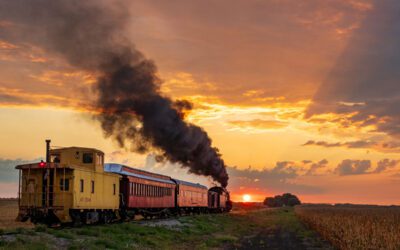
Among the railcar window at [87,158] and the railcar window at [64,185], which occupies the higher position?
the railcar window at [87,158]

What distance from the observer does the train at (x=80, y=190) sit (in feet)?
103

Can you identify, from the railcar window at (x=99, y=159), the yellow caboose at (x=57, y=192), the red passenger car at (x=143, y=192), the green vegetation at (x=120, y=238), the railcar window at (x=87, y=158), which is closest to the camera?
the green vegetation at (x=120, y=238)

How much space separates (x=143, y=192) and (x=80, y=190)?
13.8 m

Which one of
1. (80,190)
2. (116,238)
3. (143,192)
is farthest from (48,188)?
(143,192)

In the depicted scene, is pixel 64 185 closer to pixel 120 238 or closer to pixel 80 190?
pixel 80 190

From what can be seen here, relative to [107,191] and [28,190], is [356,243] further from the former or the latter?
[28,190]

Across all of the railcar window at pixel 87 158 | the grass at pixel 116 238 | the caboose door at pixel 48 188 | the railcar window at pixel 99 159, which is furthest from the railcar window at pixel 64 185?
the railcar window at pixel 99 159

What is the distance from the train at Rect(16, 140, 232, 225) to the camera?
103 feet

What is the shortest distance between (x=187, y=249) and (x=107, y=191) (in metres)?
8.59

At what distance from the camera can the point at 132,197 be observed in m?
42.6

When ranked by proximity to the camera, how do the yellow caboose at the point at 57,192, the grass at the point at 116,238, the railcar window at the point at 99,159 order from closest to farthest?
the grass at the point at 116,238, the yellow caboose at the point at 57,192, the railcar window at the point at 99,159

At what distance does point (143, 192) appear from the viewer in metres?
45.9

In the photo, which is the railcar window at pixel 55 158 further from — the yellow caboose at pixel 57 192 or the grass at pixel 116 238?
the grass at pixel 116 238

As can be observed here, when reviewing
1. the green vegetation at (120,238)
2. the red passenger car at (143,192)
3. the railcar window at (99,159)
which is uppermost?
the railcar window at (99,159)
